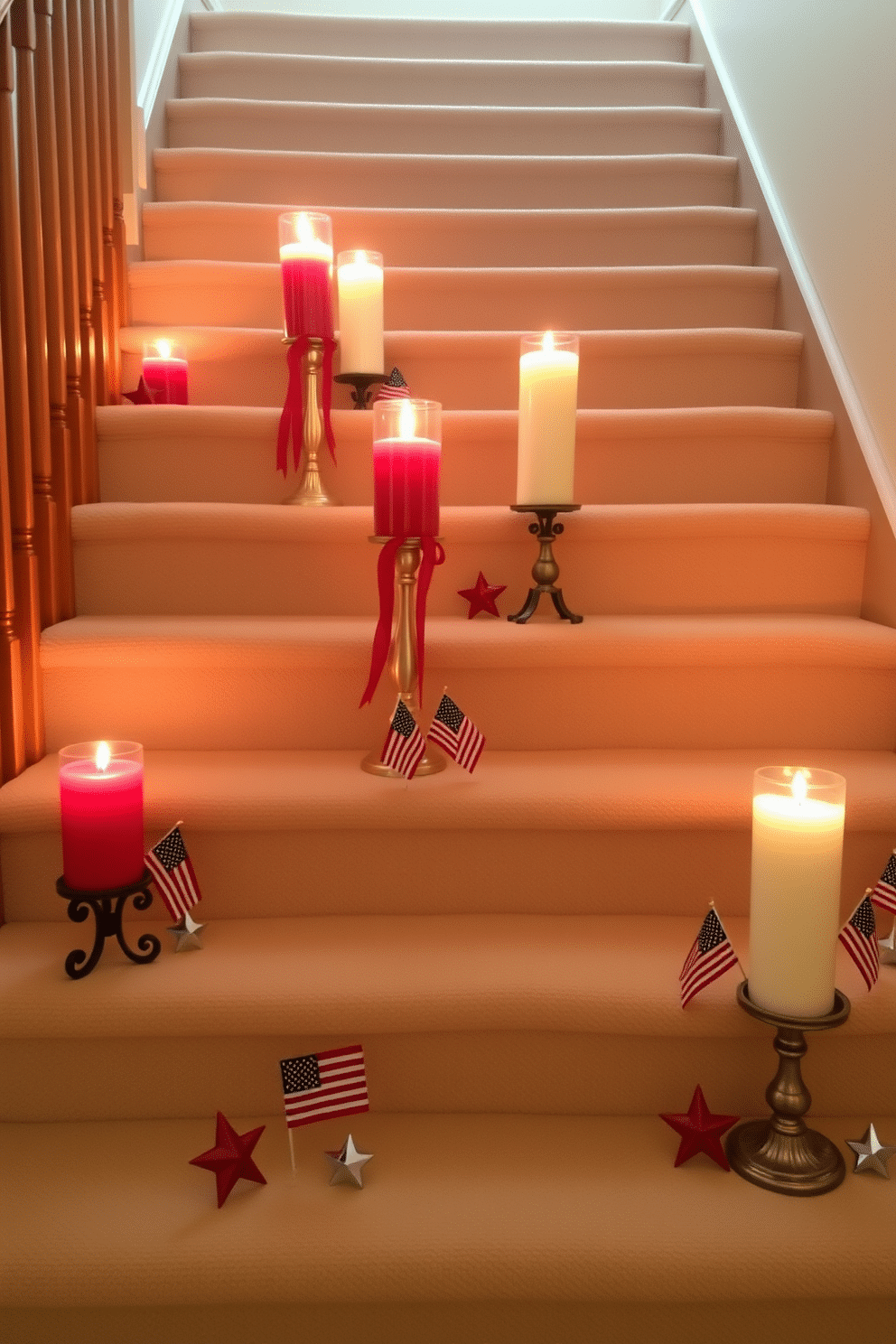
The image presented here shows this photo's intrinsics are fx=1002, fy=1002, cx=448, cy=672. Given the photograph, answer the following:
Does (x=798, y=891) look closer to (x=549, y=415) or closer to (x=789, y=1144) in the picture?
(x=789, y=1144)

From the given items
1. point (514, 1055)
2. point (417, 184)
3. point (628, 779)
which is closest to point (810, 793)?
point (628, 779)

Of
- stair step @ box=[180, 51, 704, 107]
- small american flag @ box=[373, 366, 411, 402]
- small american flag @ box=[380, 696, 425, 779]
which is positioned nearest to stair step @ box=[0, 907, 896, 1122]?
small american flag @ box=[380, 696, 425, 779]

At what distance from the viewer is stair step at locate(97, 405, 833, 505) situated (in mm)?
1851

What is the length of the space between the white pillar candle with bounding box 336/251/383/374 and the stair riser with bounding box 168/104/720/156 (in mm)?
1146

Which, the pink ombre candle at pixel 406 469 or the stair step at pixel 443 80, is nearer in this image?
the pink ombre candle at pixel 406 469

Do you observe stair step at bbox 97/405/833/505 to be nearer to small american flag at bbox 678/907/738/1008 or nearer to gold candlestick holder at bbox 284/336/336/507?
gold candlestick holder at bbox 284/336/336/507

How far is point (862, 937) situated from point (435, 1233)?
1.85 feet

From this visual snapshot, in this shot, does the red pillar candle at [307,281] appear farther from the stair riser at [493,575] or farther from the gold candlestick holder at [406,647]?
the gold candlestick holder at [406,647]

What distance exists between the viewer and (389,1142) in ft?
3.80

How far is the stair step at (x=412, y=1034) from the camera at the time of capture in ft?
3.84

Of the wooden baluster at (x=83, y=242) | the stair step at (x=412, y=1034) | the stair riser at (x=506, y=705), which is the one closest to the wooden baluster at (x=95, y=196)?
the wooden baluster at (x=83, y=242)

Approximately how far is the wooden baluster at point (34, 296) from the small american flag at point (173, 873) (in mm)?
529

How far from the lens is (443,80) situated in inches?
121

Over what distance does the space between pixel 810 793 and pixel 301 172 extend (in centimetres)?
224
